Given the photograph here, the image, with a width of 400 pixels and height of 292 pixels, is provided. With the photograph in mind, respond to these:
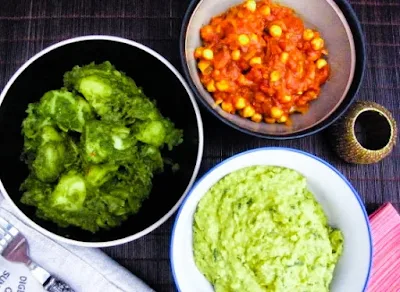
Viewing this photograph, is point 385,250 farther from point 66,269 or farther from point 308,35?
point 66,269

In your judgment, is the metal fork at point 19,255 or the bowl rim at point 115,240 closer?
the bowl rim at point 115,240

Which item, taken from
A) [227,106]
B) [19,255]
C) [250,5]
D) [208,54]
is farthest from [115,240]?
[250,5]

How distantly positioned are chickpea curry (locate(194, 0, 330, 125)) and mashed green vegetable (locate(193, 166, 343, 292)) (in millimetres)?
247

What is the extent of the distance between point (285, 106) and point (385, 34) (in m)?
0.63

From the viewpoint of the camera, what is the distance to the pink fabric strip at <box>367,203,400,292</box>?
1922mm

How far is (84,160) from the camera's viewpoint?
1.67 metres

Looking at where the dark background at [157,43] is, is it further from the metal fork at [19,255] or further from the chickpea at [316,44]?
the metal fork at [19,255]

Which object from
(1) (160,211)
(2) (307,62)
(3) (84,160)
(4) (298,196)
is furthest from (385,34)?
(3) (84,160)

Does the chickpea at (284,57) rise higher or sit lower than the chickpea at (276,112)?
higher

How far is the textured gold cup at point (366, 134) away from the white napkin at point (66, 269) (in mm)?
852

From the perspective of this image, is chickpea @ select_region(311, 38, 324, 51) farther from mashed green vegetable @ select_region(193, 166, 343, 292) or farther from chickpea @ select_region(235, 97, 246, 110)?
mashed green vegetable @ select_region(193, 166, 343, 292)

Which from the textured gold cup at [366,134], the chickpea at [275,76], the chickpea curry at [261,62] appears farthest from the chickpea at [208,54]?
the textured gold cup at [366,134]

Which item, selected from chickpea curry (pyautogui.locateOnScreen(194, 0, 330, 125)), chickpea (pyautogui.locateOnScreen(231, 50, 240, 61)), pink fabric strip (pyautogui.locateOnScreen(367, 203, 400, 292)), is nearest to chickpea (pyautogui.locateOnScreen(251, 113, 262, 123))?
chickpea curry (pyautogui.locateOnScreen(194, 0, 330, 125))

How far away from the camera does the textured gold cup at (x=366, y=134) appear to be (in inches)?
73.6
